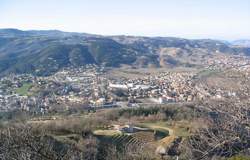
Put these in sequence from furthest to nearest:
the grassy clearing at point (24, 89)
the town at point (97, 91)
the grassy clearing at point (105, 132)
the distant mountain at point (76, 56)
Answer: the distant mountain at point (76, 56)
the grassy clearing at point (24, 89)
the town at point (97, 91)
the grassy clearing at point (105, 132)

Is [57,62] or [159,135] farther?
[57,62]

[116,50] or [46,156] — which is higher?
[46,156]

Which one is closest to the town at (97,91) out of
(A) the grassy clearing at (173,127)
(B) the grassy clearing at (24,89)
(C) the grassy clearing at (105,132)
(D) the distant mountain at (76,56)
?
(B) the grassy clearing at (24,89)

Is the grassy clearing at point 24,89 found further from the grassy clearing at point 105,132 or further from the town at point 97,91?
the grassy clearing at point 105,132

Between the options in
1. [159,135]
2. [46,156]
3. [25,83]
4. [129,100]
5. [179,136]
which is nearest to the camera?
[46,156]

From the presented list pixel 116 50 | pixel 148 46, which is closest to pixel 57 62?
pixel 116 50

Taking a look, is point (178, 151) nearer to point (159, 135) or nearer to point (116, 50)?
point (159, 135)

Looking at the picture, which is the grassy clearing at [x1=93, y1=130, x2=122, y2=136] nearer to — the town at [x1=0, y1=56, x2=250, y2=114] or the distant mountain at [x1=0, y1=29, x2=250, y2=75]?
the town at [x1=0, y1=56, x2=250, y2=114]

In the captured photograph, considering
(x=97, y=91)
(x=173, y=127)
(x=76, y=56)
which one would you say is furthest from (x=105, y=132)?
(x=76, y=56)

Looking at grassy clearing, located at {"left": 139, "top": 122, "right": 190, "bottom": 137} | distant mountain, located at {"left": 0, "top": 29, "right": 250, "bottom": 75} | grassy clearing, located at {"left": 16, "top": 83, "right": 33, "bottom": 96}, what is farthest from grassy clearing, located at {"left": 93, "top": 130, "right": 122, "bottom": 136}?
distant mountain, located at {"left": 0, "top": 29, "right": 250, "bottom": 75}
